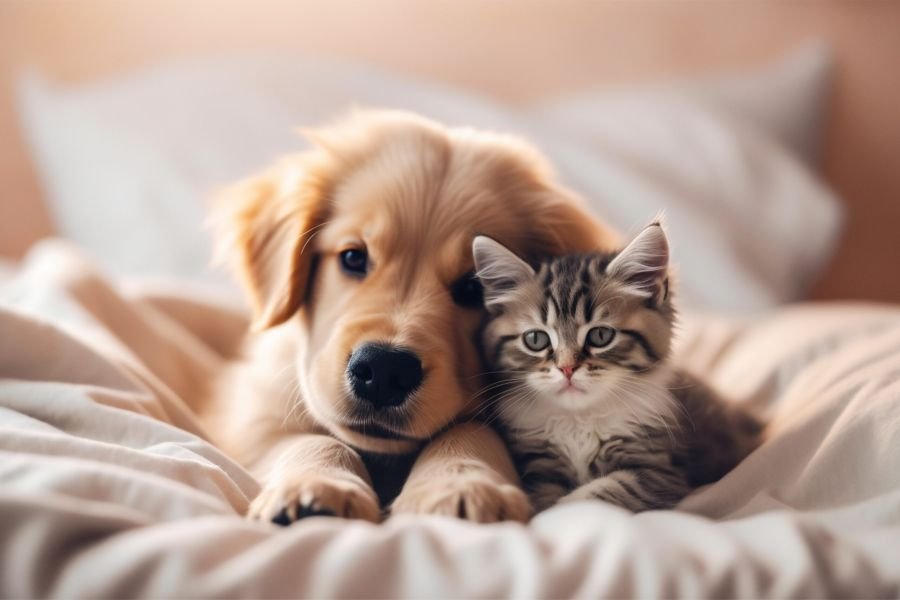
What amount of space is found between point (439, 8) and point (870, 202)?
7.42 feet

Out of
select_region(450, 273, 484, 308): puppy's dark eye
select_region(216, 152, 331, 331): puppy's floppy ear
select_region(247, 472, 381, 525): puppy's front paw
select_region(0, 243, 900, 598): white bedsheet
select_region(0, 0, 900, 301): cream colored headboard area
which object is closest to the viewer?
select_region(0, 243, 900, 598): white bedsheet

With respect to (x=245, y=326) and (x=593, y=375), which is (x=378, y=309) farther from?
(x=245, y=326)

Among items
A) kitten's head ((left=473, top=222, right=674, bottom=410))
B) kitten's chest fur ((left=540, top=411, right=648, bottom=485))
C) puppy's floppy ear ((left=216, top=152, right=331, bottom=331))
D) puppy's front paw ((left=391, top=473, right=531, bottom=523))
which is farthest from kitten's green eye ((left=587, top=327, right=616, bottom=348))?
puppy's floppy ear ((left=216, top=152, right=331, bottom=331))

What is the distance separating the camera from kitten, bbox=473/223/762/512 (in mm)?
1436

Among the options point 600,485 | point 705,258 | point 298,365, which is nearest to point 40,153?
A: point 298,365

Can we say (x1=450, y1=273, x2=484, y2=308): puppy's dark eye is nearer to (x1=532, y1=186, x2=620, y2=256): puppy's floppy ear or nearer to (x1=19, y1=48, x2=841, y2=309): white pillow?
(x1=532, y1=186, x2=620, y2=256): puppy's floppy ear

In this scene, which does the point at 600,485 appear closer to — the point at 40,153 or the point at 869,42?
the point at 40,153

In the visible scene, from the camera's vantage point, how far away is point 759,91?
3.62m

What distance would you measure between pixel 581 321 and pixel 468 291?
9.9 inches

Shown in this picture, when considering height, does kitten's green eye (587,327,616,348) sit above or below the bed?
above

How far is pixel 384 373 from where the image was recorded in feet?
4.47

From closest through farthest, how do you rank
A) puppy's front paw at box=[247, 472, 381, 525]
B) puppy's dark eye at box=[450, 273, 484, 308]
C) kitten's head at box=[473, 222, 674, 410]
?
puppy's front paw at box=[247, 472, 381, 525], kitten's head at box=[473, 222, 674, 410], puppy's dark eye at box=[450, 273, 484, 308]

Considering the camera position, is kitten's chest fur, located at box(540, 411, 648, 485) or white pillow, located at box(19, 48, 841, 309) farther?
white pillow, located at box(19, 48, 841, 309)

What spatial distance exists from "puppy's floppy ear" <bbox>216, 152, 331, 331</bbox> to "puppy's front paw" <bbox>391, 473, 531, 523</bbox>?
0.60 m
